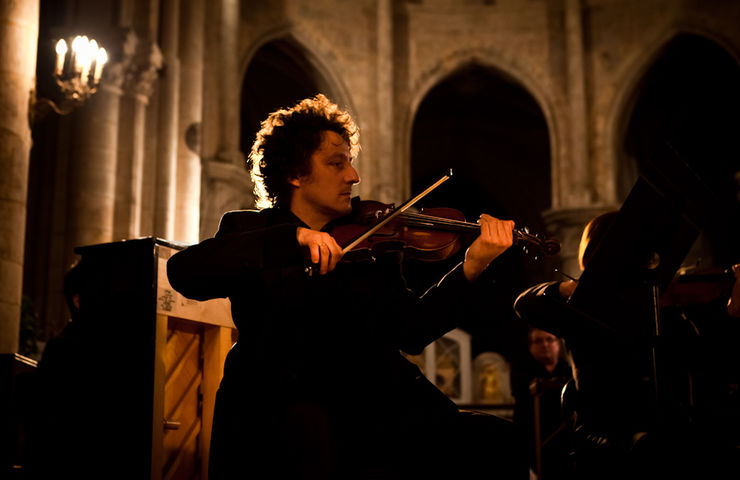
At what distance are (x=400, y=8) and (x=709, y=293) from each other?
12.7 meters

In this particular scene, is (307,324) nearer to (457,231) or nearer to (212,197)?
(457,231)

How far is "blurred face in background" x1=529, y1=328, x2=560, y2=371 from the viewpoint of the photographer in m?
6.44

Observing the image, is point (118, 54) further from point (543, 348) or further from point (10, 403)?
point (10, 403)

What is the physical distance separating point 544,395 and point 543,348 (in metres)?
0.60

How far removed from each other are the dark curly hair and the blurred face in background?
3.99 metres

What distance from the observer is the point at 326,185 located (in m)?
2.60

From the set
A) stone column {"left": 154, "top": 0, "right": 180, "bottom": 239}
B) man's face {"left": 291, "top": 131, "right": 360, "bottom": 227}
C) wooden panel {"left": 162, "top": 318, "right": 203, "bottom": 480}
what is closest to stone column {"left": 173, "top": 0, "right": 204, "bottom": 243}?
stone column {"left": 154, "top": 0, "right": 180, "bottom": 239}

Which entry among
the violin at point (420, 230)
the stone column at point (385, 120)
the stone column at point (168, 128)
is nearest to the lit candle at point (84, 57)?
the stone column at point (168, 128)

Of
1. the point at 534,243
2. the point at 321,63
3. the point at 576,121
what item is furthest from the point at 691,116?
the point at 534,243

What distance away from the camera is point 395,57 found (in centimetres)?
1541

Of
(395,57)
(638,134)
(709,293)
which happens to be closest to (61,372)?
(709,293)

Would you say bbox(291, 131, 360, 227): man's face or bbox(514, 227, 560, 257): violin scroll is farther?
bbox(514, 227, 560, 257): violin scroll

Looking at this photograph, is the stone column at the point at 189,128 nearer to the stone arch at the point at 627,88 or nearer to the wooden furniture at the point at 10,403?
the wooden furniture at the point at 10,403

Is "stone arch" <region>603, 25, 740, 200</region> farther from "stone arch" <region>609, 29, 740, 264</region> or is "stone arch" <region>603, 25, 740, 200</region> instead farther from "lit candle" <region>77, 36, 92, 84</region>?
"lit candle" <region>77, 36, 92, 84</region>
